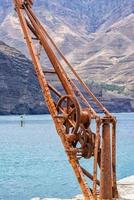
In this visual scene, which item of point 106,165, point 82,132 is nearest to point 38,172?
point 82,132

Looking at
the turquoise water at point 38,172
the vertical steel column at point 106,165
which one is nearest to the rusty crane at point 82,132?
the vertical steel column at point 106,165

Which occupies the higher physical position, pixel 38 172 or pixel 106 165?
pixel 106 165

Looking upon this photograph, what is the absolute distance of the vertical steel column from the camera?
20.8m

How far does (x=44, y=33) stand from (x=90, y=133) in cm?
477

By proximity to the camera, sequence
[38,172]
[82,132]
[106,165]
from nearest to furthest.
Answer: [106,165]
[82,132]
[38,172]

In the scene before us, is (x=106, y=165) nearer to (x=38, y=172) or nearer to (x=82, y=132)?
(x=82, y=132)

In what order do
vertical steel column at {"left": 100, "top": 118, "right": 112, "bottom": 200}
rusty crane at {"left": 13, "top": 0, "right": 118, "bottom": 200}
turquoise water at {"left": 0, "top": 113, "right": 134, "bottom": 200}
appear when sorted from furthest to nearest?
turquoise water at {"left": 0, "top": 113, "right": 134, "bottom": 200}
vertical steel column at {"left": 100, "top": 118, "right": 112, "bottom": 200}
rusty crane at {"left": 13, "top": 0, "right": 118, "bottom": 200}

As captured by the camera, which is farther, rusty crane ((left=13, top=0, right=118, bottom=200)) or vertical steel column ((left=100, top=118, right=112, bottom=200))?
vertical steel column ((left=100, top=118, right=112, bottom=200))

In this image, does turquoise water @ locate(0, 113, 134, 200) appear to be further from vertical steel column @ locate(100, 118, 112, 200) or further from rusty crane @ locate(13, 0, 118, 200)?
vertical steel column @ locate(100, 118, 112, 200)

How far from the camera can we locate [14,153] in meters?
96.9

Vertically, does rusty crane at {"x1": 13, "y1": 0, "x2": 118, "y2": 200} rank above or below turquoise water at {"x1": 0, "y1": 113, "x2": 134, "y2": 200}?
above

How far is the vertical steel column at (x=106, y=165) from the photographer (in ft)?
68.2

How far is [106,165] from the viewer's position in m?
20.9

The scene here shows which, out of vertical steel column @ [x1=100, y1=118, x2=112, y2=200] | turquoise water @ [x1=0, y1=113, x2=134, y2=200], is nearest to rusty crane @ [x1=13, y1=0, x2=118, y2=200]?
vertical steel column @ [x1=100, y1=118, x2=112, y2=200]
